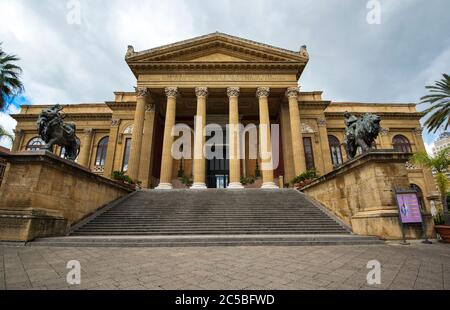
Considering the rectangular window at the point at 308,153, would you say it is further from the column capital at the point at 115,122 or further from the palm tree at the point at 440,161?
the column capital at the point at 115,122

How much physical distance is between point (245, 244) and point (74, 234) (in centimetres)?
612

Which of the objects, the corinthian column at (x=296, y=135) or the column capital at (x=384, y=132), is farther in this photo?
the column capital at (x=384, y=132)

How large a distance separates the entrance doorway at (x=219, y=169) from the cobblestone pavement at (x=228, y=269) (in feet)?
55.0

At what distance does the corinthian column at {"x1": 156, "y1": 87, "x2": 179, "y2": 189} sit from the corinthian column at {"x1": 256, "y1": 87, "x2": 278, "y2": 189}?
6.92 metres

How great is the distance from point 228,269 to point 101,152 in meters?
24.1

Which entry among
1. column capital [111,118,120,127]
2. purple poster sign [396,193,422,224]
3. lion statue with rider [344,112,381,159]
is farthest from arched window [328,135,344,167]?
column capital [111,118,120,127]

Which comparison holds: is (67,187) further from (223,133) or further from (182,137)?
(223,133)

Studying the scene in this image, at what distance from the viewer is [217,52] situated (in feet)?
63.7

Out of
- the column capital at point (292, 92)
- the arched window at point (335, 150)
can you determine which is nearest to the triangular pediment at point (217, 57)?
the column capital at point (292, 92)

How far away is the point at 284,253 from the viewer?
16.2 feet

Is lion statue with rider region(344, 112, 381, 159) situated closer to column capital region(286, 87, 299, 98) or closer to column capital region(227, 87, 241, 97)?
column capital region(286, 87, 299, 98)

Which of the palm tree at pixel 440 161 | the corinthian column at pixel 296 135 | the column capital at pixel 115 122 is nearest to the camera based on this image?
Answer: the palm tree at pixel 440 161

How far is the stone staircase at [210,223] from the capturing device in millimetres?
6289
